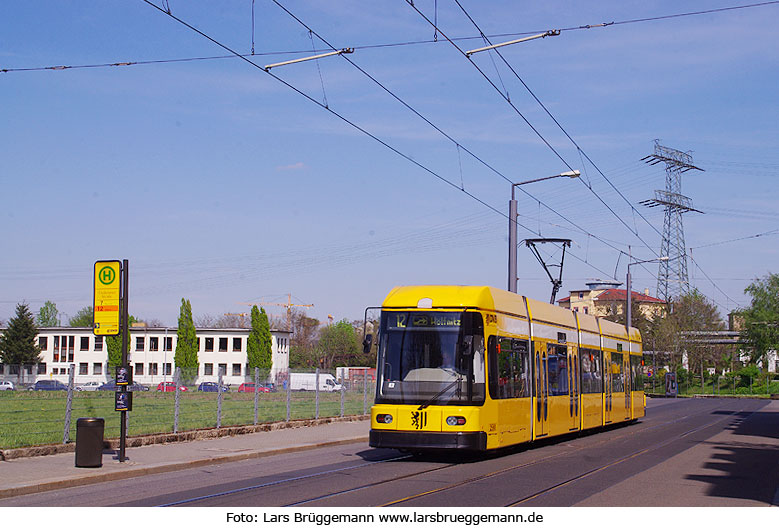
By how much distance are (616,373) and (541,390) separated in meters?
8.83

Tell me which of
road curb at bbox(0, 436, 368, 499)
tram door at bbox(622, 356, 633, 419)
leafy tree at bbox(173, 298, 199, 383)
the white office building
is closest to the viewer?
road curb at bbox(0, 436, 368, 499)

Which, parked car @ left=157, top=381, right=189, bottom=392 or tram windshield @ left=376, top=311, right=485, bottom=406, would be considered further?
parked car @ left=157, top=381, right=189, bottom=392

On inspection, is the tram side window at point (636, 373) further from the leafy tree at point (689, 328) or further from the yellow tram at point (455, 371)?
the leafy tree at point (689, 328)

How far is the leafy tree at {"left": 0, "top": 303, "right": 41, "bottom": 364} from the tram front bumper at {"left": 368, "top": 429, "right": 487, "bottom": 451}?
87444mm

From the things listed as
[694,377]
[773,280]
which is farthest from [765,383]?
[773,280]

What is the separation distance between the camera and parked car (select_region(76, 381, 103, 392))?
18717 mm

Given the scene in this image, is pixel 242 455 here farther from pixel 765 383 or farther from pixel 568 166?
pixel 765 383

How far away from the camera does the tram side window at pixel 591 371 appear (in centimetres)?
2420

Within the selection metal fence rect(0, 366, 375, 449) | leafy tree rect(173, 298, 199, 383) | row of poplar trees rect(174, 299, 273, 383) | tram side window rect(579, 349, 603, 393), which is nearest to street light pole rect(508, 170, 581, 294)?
tram side window rect(579, 349, 603, 393)

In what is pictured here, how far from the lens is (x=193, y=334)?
9181 centimetres

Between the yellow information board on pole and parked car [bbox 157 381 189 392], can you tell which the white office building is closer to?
parked car [bbox 157 381 189 392]

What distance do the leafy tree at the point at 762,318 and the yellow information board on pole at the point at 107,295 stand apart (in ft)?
285

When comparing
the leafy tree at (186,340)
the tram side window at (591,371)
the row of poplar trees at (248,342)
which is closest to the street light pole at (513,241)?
the tram side window at (591,371)

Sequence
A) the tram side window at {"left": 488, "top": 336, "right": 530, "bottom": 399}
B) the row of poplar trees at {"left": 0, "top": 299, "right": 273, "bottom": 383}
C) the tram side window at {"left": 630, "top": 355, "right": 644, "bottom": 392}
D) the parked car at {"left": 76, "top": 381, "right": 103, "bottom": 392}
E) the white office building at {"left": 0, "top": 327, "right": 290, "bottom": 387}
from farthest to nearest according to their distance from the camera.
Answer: the white office building at {"left": 0, "top": 327, "right": 290, "bottom": 387}, the row of poplar trees at {"left": 0, "top": 299, "right": 273, "bottom": 383}, the tram side window at {"left": 630, "top": 355, "right": 644, "bottom": 392}, the parked car at {"left": 76, "top": 381, "right": 103, "bottom": 392}, the tram side window at {"left": 488, "top": 336, "right": 530, "bottom": 399}
